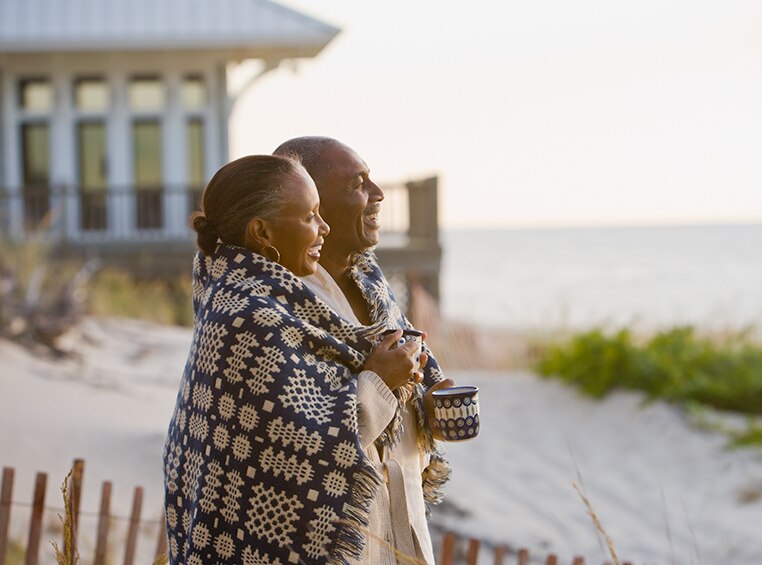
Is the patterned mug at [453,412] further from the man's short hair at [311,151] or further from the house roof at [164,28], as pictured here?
the house roof at [164,28]

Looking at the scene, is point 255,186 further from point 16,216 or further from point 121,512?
point 16,216

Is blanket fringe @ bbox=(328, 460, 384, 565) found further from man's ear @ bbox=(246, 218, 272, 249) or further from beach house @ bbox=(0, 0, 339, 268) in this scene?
beach house @ bbox=(0, 0, 339, 268)

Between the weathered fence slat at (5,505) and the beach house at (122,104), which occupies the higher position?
the beach house at (122,104)

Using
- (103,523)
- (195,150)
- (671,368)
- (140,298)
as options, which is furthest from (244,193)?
(195,150)

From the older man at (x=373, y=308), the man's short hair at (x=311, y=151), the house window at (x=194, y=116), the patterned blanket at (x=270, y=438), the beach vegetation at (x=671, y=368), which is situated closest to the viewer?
the patterned blanket at (x=270, y=438)

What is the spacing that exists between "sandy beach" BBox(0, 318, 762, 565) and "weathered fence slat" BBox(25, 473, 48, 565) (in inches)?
55.5

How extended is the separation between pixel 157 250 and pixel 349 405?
1437 centimetres

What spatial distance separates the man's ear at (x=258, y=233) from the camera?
98.7 inches

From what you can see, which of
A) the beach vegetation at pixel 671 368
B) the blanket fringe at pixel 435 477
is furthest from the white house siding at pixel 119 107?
the blanket fringe at pixel 435 477

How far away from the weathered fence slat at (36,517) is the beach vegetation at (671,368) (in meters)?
7.45

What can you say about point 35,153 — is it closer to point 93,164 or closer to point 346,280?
point 93,164

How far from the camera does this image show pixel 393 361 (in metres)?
2.53

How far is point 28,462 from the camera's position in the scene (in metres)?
6.52

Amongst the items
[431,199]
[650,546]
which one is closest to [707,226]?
[431,199]
